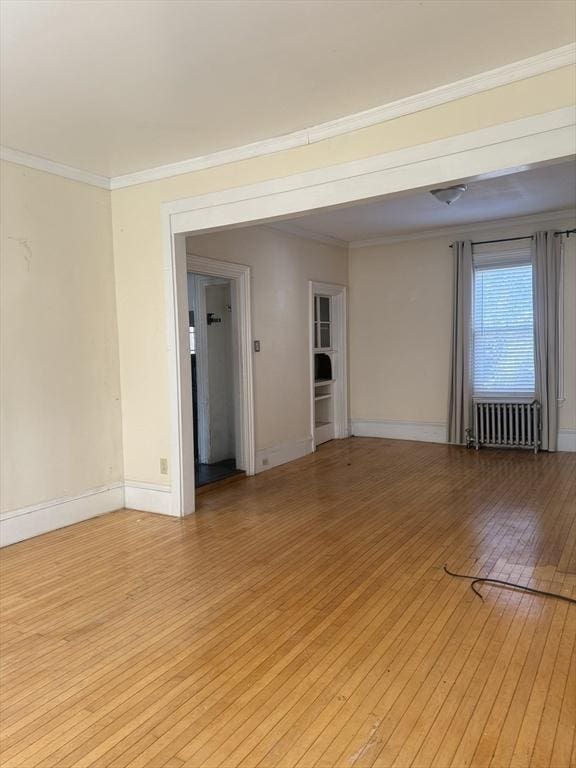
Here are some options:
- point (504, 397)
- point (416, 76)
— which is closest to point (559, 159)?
point (416, 76)

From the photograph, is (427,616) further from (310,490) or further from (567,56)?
(567,56)

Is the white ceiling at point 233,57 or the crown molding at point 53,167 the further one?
the crown molding at point 53,167

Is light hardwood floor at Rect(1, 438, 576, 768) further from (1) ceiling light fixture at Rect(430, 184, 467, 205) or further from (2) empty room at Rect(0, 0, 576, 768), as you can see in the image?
(1) ceiling light fixture at Rect(430, 184, 467, 205)

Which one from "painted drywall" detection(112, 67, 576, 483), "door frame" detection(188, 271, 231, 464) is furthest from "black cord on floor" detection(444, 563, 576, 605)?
"door frame" detection(188, 271, 231, 464)

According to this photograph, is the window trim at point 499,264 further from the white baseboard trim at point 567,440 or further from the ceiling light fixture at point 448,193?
the ceiling light fixture at point 448,193

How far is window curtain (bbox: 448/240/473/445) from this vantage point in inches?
278

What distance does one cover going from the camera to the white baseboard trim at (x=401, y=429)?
757 centimetres

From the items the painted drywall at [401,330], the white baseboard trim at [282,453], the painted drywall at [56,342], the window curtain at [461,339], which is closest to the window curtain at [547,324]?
the painted drywall at [401,330]

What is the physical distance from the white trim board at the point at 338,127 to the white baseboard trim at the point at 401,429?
478 cm

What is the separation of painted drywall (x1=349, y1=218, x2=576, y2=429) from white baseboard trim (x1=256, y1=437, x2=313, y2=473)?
59.9 inches

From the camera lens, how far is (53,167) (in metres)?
4.23

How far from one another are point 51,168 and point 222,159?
1313mm

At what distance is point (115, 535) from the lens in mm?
4199

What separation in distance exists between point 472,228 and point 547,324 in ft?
5.12
